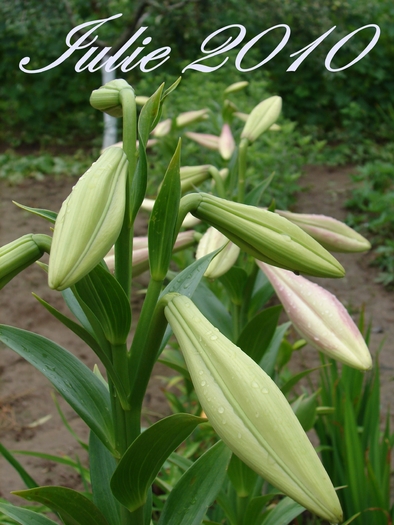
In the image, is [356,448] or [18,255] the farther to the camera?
[356,448]

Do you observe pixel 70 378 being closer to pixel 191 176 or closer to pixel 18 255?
pixel 18 255

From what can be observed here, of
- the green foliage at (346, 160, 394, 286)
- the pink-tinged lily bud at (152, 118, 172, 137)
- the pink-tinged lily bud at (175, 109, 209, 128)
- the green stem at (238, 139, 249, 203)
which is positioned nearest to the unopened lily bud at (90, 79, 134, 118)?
the green stem at (238, 139, 249, 203)

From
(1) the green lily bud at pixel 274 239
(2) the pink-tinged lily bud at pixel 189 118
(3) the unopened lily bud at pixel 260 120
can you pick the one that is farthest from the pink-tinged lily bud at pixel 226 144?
(1) the green lily bud at pixel 274 239

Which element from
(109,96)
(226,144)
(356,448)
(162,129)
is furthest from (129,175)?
(162,129)

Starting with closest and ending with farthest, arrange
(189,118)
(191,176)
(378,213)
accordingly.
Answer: (191,176) < (189,118) < (378,213)

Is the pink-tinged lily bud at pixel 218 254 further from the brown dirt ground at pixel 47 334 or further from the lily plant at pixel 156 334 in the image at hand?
the brown dirt ground at pixel 47 334

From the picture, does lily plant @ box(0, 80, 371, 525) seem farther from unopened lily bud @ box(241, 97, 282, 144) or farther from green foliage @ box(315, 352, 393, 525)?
green foliage @ box(315, 352, 393, 525)

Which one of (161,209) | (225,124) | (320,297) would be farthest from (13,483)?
(161,209)
